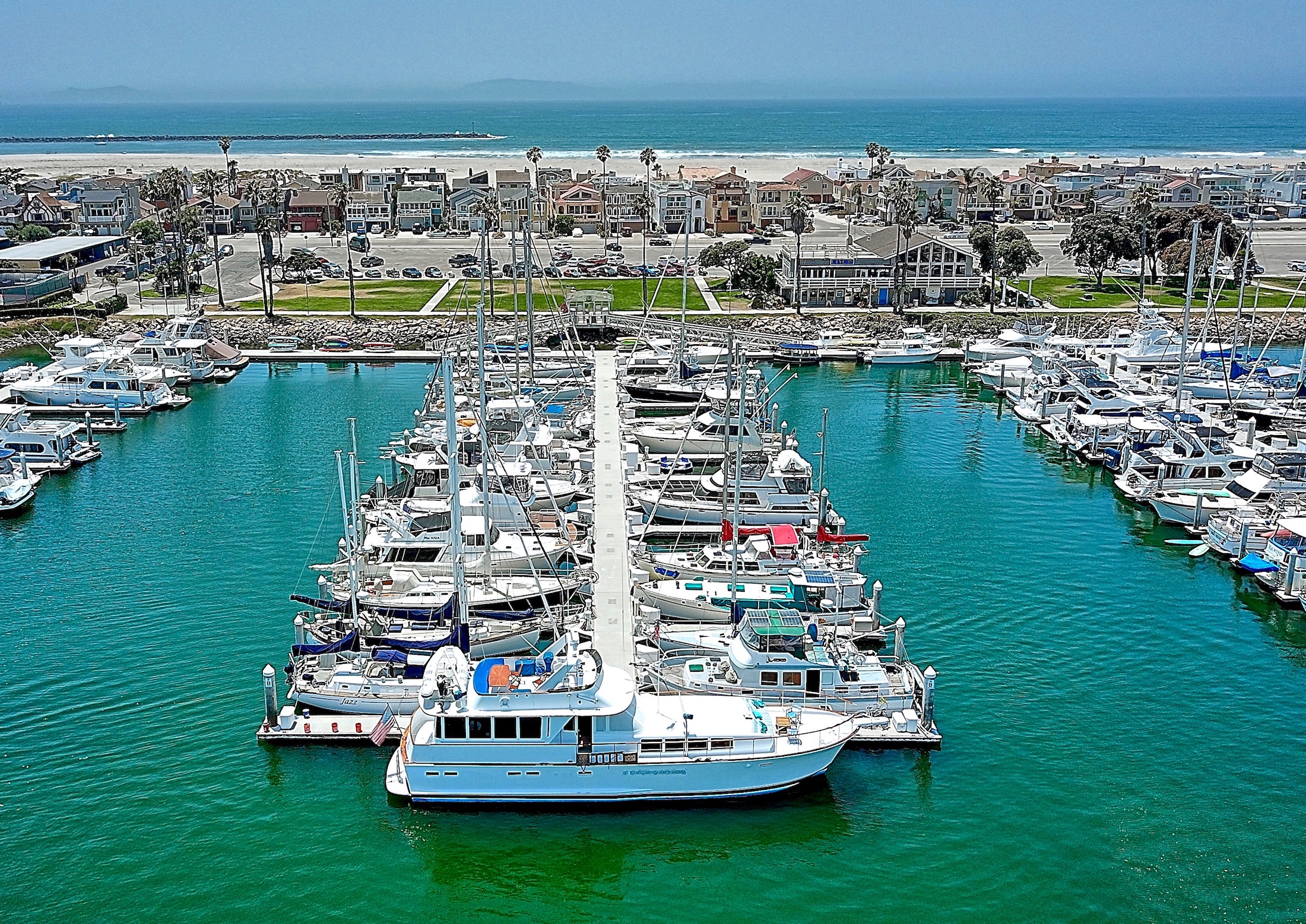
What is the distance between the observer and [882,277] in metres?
103

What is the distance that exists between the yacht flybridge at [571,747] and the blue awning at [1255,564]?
77.7 feet

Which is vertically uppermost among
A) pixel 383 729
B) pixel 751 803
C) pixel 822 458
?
pixel 822 458

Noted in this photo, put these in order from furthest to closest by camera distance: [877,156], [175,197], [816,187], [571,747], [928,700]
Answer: [877,156] < [816,187] < [175,197] < [928,700] < [571,747]

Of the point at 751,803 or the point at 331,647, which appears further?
the point at 331,647

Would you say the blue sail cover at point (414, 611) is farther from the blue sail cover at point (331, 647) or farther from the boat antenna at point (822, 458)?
the boat antenna at point (822, 458)

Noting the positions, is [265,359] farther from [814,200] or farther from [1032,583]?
[814,200]

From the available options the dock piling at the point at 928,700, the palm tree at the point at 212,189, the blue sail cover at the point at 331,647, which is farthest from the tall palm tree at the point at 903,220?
the blue sail cover at the point at 331,647

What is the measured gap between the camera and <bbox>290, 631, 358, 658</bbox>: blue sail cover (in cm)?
3662

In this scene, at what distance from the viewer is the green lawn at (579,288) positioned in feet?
328

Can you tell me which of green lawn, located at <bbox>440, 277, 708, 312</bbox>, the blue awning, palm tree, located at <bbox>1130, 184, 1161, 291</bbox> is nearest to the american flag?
the blue awning

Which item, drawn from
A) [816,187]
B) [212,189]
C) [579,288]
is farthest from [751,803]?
[816,187]

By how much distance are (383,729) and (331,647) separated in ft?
14.3

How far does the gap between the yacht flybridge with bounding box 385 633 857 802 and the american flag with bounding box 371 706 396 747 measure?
1.31m

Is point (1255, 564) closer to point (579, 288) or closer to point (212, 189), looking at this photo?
point (579, 288)
